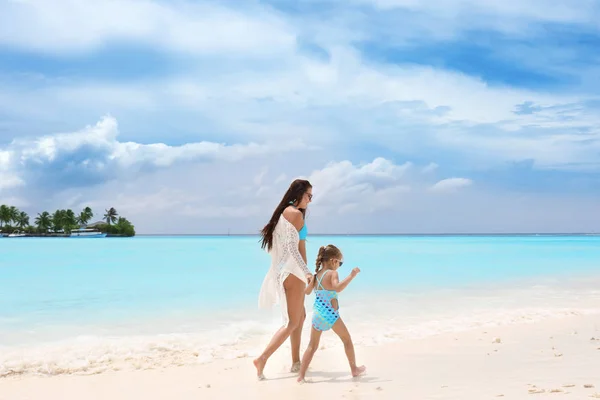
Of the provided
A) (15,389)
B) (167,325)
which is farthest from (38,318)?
(15,389)

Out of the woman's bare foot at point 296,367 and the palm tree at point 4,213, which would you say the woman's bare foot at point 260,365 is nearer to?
the woman's bare foot at point 296,367

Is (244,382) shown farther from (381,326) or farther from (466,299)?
(466,299)

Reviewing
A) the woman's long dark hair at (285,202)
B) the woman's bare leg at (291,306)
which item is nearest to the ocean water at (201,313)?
the woman's bare leg at (291,306)

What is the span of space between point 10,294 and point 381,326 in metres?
11.3

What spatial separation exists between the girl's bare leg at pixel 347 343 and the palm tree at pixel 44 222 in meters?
137

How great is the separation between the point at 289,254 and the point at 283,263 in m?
0.14

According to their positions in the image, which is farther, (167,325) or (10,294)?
(10,294)

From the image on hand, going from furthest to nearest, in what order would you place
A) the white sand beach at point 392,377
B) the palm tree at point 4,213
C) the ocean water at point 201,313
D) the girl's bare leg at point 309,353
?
the palm tree at point 4,213 → the ocean water at point 201,313 → the girl's bare leg at point 309,353 → the white sand beach at point 392,377

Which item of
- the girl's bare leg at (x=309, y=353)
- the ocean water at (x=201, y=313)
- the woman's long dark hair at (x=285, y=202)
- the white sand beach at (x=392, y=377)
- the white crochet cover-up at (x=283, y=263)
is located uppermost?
the woman's long dark hair at (x=285, y=202)

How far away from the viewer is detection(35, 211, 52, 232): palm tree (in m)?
129

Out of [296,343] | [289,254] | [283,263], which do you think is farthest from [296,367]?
[289,254]

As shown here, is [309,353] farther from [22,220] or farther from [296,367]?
[22,220]

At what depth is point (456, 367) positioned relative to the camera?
5805mm

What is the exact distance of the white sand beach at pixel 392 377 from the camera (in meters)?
4.82
